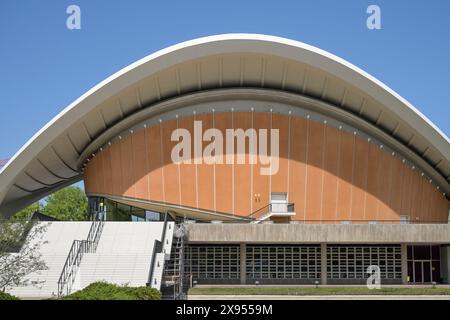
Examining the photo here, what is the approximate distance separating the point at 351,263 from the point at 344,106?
11.1m

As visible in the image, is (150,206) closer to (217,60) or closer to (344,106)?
(217,60)

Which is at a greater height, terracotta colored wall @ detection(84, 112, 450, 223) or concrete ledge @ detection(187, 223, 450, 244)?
terracotta colored wall @ detection(84, 112, 450, 223)

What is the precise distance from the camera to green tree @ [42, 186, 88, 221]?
91.9 m

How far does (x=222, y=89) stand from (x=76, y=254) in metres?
16.6

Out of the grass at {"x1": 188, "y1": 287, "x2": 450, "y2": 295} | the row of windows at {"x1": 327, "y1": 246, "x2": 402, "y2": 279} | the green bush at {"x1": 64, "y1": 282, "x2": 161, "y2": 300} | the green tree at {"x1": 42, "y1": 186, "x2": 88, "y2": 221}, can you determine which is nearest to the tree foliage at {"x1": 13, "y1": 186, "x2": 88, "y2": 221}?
the green tree at {"x1": 42, "y1": 186, "x2": 88, "y2": 221}

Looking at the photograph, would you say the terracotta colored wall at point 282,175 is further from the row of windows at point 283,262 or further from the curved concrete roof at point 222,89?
the row of windows at point 283,262

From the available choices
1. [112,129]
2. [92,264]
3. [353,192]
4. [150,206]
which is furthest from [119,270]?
[353,192]

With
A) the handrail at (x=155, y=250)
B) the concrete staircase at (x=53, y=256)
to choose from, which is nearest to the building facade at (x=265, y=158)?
the handrail at (x=155, y=250)

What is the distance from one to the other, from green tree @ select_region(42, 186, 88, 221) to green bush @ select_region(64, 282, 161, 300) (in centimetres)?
7086

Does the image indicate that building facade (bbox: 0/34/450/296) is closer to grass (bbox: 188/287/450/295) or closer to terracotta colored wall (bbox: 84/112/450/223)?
terracotta colored wall (bbox: 84/112/450/223)

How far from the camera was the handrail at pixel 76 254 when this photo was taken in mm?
29539

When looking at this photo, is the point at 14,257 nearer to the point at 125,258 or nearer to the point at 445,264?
the point at 125,258

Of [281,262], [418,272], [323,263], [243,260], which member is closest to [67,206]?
[243,260]

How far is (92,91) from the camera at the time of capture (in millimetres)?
38781
